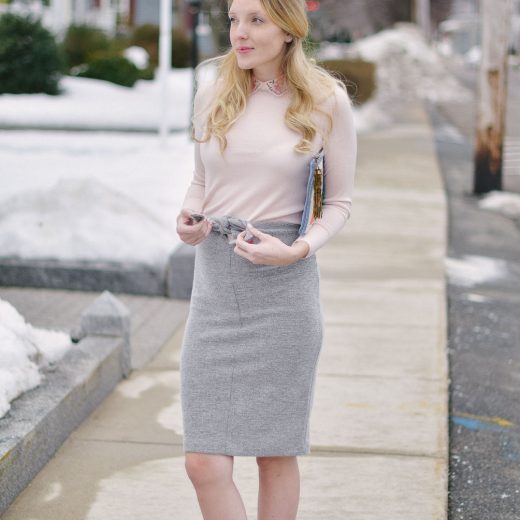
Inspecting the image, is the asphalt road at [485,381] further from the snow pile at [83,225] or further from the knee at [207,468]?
the snow pile at [83,225]

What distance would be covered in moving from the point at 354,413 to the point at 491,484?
36.2 inches

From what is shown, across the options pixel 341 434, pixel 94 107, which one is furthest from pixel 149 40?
pixel 341 434

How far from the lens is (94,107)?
70.9 feet

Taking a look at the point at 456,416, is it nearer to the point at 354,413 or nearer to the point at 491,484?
the point at 354,413

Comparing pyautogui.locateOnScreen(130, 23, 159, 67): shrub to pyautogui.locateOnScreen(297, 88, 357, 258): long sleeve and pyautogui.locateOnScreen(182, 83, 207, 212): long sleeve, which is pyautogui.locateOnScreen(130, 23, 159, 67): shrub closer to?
pyautogui.locateOnScreen(182, 83, 207, 212): long sleeve

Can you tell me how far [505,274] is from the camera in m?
8.84

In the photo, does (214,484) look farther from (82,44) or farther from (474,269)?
(82,44)

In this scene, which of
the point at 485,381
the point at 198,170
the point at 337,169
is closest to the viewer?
the point at 337,169

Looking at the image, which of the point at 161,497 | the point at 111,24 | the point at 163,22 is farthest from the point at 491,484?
the point at 111,24

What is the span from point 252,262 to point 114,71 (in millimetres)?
23503

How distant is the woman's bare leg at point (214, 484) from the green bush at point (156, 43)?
104ft

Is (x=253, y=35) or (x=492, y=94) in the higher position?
(x=253, y=35)

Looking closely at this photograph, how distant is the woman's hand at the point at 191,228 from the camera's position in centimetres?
295

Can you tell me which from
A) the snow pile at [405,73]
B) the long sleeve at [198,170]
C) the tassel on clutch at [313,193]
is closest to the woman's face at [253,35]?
the long sleeve at [198,170]
